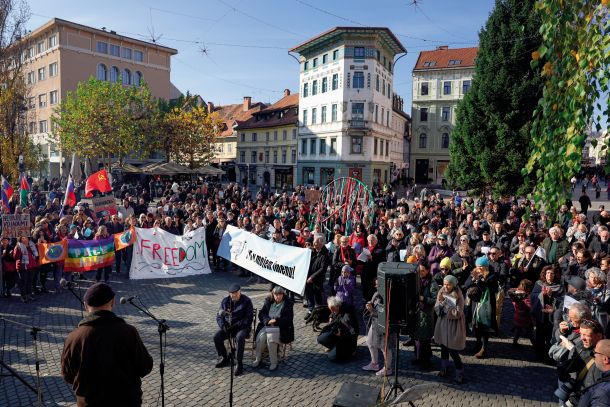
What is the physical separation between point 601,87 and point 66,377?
508 centimetres

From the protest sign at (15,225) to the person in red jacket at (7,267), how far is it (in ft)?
1.29

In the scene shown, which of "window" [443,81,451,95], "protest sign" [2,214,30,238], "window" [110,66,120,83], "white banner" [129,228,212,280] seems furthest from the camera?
"window" [443,81,451,95]

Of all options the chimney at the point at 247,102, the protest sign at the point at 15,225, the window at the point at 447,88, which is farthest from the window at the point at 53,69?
the window at the point at 447,88

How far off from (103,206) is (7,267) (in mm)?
5826

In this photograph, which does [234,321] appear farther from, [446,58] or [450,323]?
[446,58]

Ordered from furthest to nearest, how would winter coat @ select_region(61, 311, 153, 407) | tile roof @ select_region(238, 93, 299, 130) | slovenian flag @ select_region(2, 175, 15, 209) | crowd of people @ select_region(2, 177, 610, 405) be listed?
tile roof @ select_region(238, 93, 299, 130) < slovenian flag @ select_region(2, 175, 15, 209) < crowd of people @ select_region(2, 177, 610, 405) < winter coat @ select_region(61, 311, 153, 407)

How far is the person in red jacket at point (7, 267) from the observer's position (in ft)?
34.0

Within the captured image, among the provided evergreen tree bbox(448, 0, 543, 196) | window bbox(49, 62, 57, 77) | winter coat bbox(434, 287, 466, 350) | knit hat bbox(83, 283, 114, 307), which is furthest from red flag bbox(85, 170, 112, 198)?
window bbox(49, 62, 57, 77)

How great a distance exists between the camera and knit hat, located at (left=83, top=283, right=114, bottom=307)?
11.5 feet

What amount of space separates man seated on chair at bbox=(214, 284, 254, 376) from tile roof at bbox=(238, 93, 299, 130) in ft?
142

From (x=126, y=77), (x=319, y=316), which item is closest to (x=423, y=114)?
(x=126, y=77)

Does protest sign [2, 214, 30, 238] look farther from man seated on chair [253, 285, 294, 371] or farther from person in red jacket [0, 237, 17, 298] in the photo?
man seated on chair [253, 285, 294, 371]

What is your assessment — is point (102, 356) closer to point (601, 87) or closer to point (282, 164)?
point (601, 87)

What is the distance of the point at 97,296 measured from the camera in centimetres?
353
